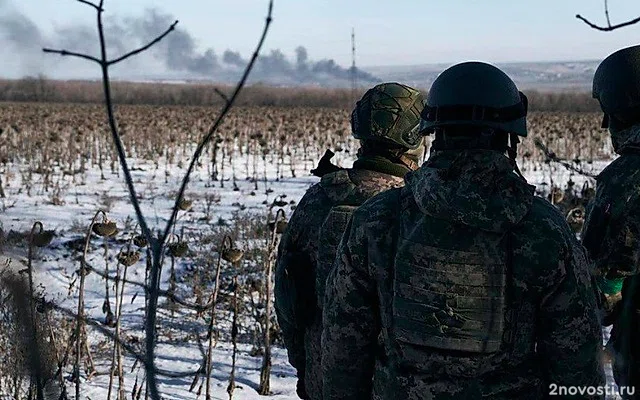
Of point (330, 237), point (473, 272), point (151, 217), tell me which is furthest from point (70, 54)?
point (151, 217)

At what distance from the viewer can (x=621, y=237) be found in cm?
266

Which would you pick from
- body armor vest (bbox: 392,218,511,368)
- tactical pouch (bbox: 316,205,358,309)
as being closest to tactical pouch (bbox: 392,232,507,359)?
body armor vest (bbox: 392,218,511,368)

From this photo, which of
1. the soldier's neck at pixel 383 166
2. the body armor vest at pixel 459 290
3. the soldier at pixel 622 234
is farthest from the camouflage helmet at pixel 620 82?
the body armor vest at pixel 459 290

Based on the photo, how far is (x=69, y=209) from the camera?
454 inches

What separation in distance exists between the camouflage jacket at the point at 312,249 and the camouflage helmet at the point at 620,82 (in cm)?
87

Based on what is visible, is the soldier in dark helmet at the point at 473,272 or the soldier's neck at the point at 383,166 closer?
the soldier in dark helmet at the point at 473,272

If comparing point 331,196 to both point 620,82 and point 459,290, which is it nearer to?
point 459,290

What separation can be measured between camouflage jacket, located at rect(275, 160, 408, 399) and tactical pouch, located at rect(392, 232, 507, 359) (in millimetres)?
781

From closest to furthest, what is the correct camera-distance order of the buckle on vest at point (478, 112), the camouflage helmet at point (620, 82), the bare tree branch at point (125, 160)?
the bare tree branch at point (125, 160) → the buckle on vest at point (478, 112) → the camouflage helmet at point (620, 82)

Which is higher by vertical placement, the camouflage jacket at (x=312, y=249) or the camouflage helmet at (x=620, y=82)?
the camouflage helmet at (x=620, y=82)

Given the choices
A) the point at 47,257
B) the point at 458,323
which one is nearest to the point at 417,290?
the point at 458,323

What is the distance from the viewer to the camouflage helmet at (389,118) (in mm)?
2754

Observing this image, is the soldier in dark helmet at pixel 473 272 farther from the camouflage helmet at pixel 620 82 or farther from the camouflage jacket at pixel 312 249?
the camouflage helmet at pixel 620 82

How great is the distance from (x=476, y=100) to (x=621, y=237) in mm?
998
